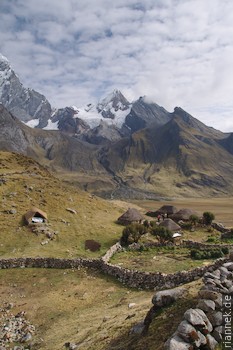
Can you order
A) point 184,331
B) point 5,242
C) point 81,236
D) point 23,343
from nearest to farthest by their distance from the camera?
point 184,331
point 23,343
point 5,242
point 81,236

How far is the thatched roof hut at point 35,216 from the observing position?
55119 mm

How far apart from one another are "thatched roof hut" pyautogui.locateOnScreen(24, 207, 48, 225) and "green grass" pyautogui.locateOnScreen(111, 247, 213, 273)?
1487 cm

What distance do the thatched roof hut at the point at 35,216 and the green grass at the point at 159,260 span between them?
1487 cm

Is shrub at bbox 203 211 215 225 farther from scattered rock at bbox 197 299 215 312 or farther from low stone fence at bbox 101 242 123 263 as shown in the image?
scattered rock at bbox 197 299 215 312

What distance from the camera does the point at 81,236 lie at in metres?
54.1

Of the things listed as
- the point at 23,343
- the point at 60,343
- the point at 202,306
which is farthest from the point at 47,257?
the point at 202,306

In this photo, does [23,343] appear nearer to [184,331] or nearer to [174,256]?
[184,331]

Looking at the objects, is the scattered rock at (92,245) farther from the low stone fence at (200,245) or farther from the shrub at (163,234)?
the low stone fence at (200,245)

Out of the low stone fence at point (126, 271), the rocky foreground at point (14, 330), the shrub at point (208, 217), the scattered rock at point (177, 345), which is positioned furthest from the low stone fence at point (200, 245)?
the scattered rock at point (177, 345)

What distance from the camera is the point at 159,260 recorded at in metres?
43.1

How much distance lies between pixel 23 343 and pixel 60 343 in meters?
3.88

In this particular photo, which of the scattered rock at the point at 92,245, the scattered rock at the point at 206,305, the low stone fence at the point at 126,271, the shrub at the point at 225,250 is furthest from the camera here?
the scattered rock at the point at 92,245

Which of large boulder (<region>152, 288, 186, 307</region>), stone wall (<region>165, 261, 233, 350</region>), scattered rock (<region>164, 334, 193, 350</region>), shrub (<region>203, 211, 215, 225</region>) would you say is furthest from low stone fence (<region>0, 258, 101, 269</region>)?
shrub (<region>203, 211, 215, 225</region>)

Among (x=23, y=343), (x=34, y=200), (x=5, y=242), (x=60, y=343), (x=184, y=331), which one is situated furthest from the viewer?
(x=34, y=200)
